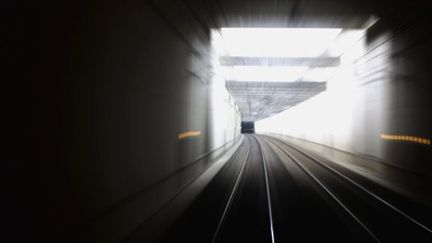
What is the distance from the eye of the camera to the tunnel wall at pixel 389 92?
823cm

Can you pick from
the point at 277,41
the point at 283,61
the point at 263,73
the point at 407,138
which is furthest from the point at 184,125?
the point at 263,73

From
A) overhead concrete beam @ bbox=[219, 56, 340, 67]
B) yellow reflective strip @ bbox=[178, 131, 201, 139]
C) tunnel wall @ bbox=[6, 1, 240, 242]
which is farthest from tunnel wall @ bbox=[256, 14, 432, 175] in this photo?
tunnel wall @ bbox=[6, 1, 240, 242]

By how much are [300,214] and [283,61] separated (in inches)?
445

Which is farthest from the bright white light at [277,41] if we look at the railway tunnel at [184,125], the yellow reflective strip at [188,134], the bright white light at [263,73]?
the yellow reflective strip at [188,134]

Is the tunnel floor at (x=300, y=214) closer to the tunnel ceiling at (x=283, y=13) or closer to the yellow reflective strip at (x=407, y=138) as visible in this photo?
the yellow reflective strip at (x=407, y=138)

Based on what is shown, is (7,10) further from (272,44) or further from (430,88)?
(272,44)

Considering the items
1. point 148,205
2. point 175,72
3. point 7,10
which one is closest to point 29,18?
point 7,10

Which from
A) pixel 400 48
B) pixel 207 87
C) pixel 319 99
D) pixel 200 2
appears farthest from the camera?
pixel 319 99

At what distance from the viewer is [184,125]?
30.7ft

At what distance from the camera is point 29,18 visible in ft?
9.02

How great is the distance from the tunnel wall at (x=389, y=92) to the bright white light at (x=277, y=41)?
1567 millimetres

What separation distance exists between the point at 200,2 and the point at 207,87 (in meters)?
5.27

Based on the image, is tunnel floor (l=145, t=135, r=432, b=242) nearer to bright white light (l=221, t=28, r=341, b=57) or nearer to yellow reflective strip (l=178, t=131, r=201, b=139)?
yellow reflective strip (l=178, t=131, r=201, b=139)

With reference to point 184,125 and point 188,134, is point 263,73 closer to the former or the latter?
point 188,134
